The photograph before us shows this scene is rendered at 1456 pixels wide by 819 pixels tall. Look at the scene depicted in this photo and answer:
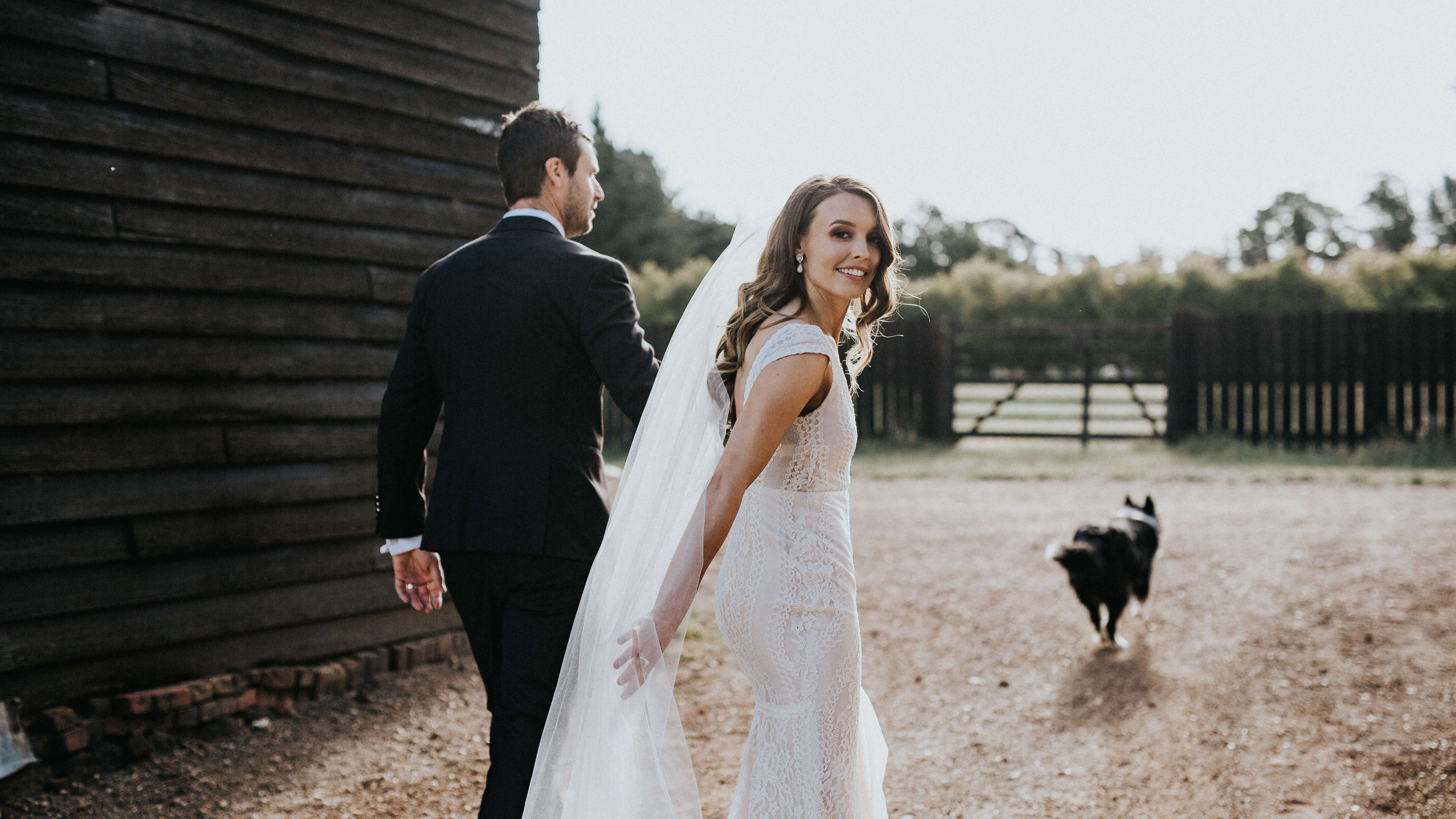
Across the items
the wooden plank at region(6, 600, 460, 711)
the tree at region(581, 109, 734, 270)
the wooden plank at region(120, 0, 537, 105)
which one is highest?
the tree at region(581, 109, 734, 270)

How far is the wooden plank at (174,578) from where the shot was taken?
12.2 ft

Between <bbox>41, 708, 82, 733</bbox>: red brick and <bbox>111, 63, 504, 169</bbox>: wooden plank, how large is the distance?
2523 mm

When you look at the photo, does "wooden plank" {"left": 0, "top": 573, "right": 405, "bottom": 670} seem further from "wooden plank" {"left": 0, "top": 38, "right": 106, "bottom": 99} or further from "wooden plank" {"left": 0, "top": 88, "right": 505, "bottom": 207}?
"wooden plank" {"left": 0, "top": 38, "right": 106, "bottom": 99}

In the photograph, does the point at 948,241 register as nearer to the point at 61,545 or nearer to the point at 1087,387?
the point at 1087,387

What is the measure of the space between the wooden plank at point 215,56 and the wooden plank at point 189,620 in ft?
7.25

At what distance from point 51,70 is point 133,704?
2.61m

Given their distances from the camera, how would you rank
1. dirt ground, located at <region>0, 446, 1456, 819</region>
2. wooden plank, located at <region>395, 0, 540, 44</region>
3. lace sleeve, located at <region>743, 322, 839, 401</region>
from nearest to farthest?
lace sleeve, located at <region>743, 322, 839, 401</region>, dirt ground, located at <region>0, 446, 1456, 819</region>, wooden plank, located at <region>395, 0, 540, 44</region>

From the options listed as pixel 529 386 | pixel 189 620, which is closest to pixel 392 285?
pixel 189 620

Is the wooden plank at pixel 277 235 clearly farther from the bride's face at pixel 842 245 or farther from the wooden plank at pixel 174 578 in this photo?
the bride's face at pixel 842 245

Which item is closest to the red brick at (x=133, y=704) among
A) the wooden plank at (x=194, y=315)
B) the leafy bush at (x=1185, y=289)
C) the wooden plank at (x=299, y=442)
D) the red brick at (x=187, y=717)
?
the red brick at (x=187, y=717)

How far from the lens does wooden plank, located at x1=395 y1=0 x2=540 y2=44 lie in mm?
4969

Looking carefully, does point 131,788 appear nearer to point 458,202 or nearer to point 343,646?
point 343,646

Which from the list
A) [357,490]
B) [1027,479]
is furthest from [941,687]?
[1027,479]

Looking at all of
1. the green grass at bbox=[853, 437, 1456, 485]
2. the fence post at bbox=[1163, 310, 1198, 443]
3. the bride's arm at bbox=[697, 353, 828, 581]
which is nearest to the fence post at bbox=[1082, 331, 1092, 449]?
the green grass at bbox=[853, 437, 1456, 485]
